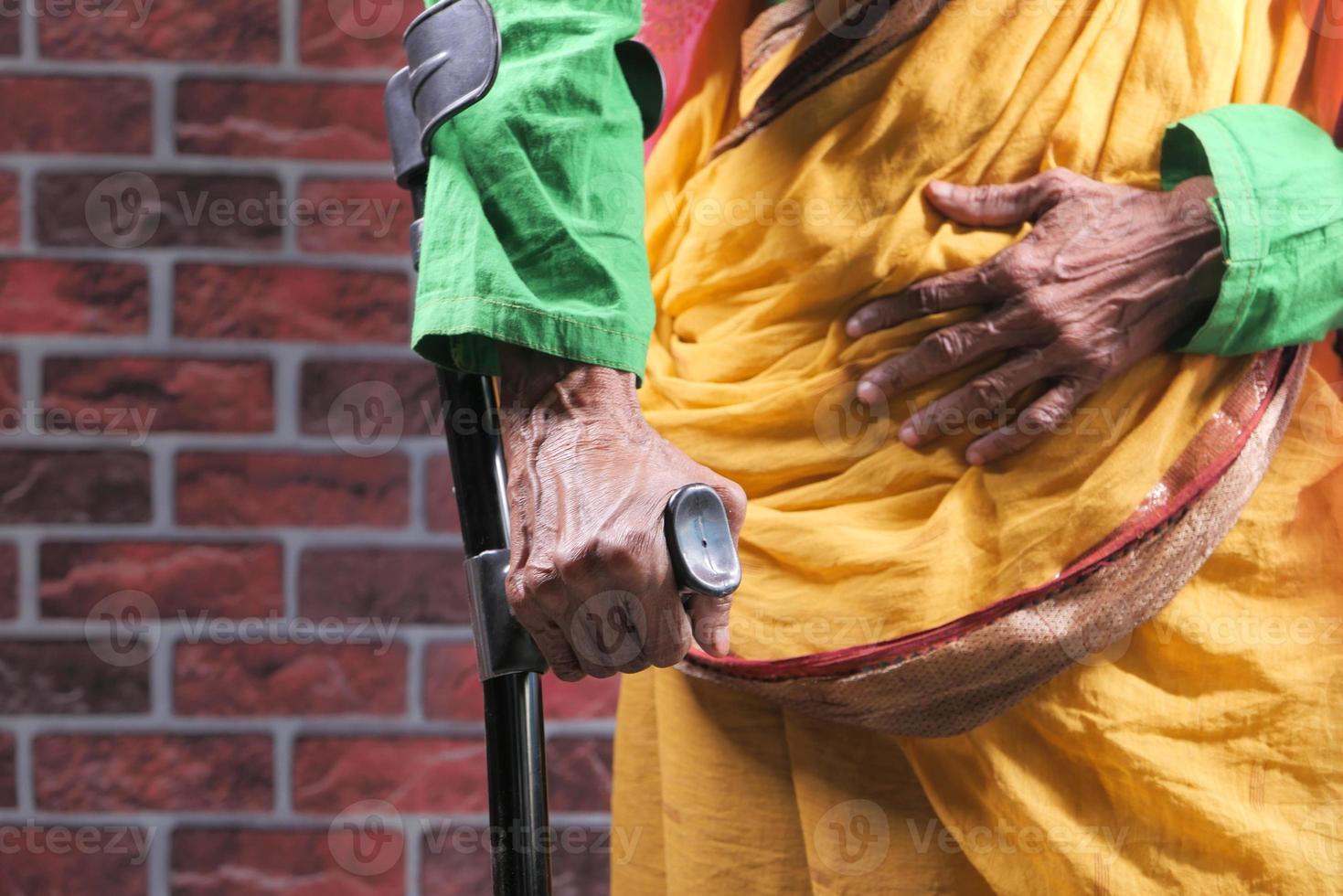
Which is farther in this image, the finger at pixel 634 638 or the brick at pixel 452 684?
the brick at pixel 452 684

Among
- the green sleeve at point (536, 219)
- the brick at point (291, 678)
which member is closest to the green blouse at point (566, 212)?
the green sleeve at point (536, 219)

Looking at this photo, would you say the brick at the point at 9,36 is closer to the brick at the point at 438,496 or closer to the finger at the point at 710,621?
the brick at the point at 438,496

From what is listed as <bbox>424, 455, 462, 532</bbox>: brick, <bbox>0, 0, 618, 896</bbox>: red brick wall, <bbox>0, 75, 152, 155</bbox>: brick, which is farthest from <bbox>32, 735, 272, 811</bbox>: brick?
<bbox>0, 75, 152, 155</bbox>: brick

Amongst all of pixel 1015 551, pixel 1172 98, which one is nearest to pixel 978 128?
pixel 1172 98

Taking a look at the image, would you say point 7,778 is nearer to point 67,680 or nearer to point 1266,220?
point 67,680

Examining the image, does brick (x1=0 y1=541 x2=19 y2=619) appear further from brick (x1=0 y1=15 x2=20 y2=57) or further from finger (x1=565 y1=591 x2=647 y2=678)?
finger (x1=565 y1=591 x2=647 y2=678)

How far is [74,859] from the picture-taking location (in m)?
0.97

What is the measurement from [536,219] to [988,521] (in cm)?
26

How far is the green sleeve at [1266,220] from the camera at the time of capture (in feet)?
1.61

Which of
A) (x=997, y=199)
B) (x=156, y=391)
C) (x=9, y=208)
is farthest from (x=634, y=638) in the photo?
(x=9, y=208)

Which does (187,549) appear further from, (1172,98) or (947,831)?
(1172,98)

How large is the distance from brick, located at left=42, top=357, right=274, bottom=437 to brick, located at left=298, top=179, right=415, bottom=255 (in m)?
0.11

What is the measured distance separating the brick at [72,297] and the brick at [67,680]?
27cm

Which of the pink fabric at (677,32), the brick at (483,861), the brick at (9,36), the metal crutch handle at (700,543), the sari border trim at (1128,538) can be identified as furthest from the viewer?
the brick at (483,861)
